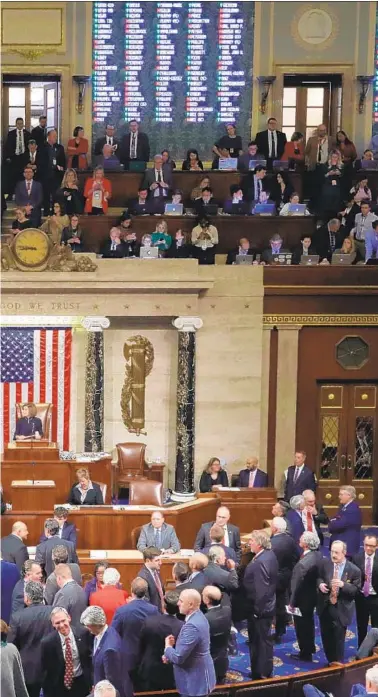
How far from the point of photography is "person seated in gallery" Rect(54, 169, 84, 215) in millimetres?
19141

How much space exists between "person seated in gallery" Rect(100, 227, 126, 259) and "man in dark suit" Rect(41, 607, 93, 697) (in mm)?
9175

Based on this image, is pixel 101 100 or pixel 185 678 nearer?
pixel 185 678

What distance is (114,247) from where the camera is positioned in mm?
18359

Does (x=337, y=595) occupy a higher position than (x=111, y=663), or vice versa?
(x=111, y=663)

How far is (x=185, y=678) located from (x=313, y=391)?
1001 centimetres

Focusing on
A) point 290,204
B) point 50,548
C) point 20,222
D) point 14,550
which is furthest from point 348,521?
point 20,222

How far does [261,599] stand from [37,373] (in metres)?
7.56

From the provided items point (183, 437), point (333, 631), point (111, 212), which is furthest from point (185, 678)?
point (111, 212)

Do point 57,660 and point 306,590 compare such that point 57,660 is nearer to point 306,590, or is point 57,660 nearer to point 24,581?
point 24,581

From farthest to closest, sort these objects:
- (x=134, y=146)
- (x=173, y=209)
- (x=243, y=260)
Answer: (x=134, y=146), (x=173, y=209), (x=243, y=260)

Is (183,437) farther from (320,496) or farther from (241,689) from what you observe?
(241,689)

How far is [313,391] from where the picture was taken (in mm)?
19016

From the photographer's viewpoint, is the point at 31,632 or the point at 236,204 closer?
the point at 31,632

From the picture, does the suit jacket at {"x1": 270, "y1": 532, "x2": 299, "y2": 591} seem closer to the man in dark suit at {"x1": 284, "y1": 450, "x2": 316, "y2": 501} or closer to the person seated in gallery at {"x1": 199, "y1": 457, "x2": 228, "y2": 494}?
the man in dark suit at {"x1": 284, "y1": 450, "x2": 316, "y2": 501}
